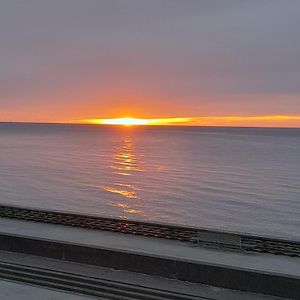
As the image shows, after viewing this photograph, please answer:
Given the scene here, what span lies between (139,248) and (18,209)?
4.63 m

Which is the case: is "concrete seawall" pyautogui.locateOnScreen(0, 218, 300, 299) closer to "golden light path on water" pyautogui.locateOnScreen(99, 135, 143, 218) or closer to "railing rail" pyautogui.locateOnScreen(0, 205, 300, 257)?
"railing rail" pyautogui.locateOnScreen(0, 205, 300, 257)

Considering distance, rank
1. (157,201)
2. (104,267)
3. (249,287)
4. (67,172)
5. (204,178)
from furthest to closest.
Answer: (67,172) → (204,178) → (157,201) → (104,267) → (249,287)

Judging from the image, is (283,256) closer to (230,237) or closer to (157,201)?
(230,237)

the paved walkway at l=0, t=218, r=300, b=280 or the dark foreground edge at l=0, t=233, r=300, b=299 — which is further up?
the paved walkway at l=0, t=218, r=300, b=280

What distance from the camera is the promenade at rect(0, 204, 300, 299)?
7.20m

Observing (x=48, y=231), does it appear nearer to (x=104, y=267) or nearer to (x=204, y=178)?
(x=104, y=267)

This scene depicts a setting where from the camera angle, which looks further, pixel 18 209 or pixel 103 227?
pixel 18 209

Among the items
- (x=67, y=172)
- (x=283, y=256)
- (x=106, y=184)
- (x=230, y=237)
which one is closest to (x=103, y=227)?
(x=230, y=237)

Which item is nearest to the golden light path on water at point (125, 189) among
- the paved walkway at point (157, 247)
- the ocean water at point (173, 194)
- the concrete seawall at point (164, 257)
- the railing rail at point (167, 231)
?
the ocean water at point (173, 194)

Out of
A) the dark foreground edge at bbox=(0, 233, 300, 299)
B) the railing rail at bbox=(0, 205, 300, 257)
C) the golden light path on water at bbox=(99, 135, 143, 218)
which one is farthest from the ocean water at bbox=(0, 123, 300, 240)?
the dark foreground edge at bbox=(0, 233, 300, 299)

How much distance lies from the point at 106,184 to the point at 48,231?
31.4 meters

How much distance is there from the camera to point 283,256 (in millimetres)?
8352

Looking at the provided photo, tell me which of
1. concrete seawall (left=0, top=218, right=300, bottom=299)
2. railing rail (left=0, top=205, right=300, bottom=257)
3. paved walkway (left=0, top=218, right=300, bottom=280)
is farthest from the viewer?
railing rail (left=0, top=205, right=300, bottom=257)

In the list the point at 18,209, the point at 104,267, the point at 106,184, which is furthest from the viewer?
the point at 106,184
